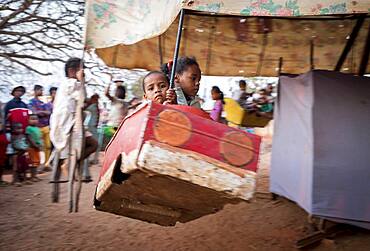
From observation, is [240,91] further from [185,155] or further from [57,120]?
[185,155]

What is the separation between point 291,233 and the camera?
218 inches

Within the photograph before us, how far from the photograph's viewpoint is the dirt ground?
16.6 feet

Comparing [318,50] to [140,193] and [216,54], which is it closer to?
[216,54]

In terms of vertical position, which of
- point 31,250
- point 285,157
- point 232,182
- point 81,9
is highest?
point 81,9

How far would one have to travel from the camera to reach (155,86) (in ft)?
9.29

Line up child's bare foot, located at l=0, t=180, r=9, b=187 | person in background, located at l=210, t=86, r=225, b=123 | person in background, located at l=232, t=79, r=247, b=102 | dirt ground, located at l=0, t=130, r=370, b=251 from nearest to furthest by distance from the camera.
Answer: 1. dirt ground, located at l=0, t=130, r=370, b=251
2. child's bare foot, located at l=0, t=180, r=9, b=187
3. person in background, located at l=210, t=86, r=225, b=123
4. person in background, located at l=232, t=79, r=247, b=102

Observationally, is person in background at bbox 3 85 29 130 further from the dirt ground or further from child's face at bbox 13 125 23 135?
the dirt ground

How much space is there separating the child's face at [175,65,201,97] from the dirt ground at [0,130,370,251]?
103 inches

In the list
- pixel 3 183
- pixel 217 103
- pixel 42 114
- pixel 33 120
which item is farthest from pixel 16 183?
pixel 217 103

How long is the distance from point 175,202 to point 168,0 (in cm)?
147

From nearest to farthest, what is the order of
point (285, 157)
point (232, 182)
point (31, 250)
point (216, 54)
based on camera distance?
point (232, 182) → point (31, 250) → point (285, 157) → point (216, 54)

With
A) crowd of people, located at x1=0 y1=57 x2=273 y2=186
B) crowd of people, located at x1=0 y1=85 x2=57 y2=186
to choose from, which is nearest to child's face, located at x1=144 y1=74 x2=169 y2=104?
crowd of people, located at x1=0 y1=57 x2=273 y2=186

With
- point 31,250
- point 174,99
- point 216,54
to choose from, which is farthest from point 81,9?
point 174,99

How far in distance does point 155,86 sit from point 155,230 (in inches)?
128
